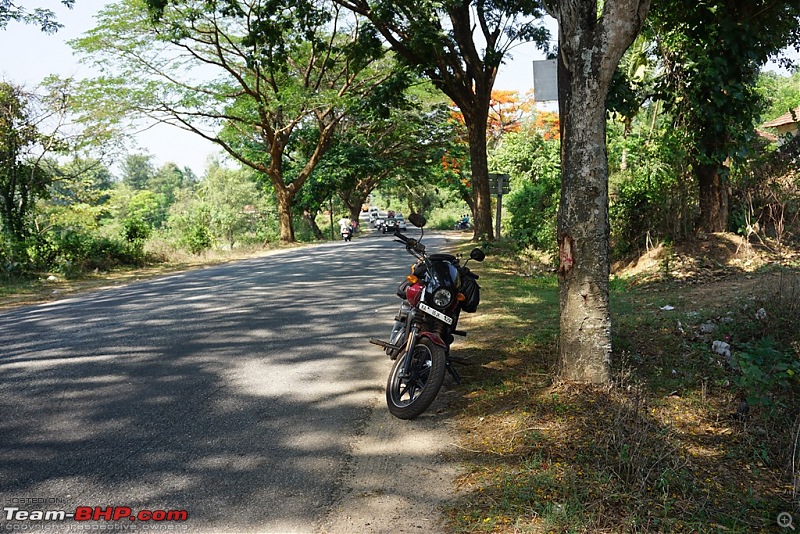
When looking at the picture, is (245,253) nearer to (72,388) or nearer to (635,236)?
(635,236)

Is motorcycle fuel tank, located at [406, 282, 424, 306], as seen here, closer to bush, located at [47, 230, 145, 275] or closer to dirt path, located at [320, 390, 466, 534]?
dirt path, located at [320, 390, 466, 534]

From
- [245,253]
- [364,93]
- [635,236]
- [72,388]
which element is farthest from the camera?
[364,93]

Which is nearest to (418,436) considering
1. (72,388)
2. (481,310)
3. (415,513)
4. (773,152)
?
(415,513)

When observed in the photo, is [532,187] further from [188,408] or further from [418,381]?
[188,408]

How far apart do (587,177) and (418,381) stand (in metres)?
2.09

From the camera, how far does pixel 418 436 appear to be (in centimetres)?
457

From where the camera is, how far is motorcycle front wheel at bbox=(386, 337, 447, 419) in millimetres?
4734

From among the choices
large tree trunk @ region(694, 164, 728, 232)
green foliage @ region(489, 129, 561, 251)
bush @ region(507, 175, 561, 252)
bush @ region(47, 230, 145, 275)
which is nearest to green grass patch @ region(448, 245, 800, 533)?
large tree trunk @ region(694, 164, 728, 232)

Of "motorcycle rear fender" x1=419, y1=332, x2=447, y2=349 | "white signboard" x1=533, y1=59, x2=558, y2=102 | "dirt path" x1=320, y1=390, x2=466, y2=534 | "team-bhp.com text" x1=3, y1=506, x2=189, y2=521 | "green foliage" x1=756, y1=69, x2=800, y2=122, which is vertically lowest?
"dirt path" x1=320, y1=390, x2=466, y2=534

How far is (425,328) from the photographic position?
516cm

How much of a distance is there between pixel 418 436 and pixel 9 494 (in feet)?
8.47

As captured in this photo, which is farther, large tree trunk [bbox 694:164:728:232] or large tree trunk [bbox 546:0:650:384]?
large tree trunk [bbox 694:164:728:232]

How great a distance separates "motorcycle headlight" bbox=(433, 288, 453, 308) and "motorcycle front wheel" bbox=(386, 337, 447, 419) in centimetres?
37

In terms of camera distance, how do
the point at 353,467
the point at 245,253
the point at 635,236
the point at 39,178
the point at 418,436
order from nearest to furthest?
1. the point at 353,467
2. the point at 418,436
3. the point at 635,236
4. the point at 39,178
5. the point at 245,253
